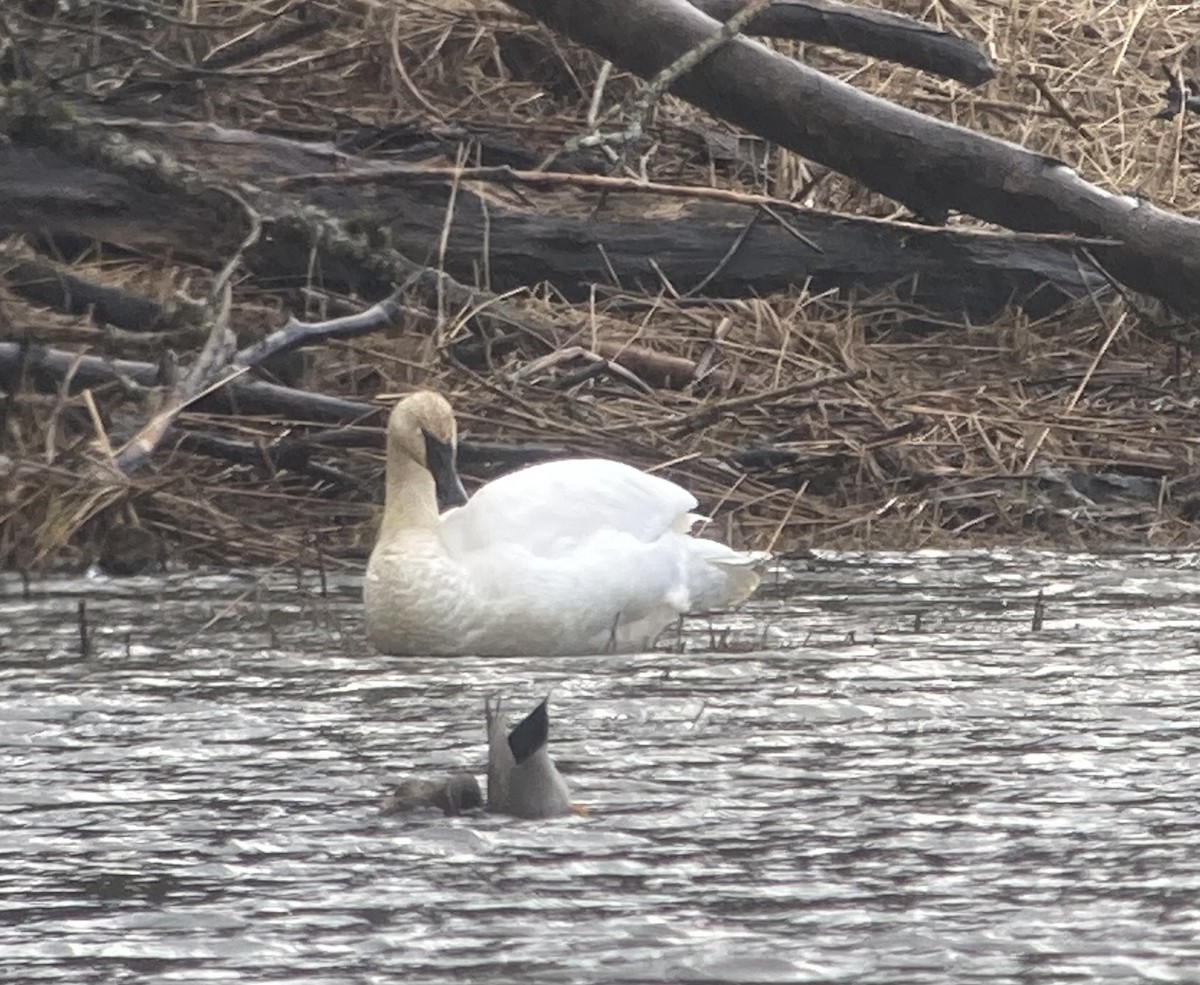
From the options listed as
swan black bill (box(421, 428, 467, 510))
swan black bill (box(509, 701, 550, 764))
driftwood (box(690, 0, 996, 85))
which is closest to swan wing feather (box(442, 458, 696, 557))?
swan black bill (box(421, 428, 467, 510))

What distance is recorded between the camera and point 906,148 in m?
8.05

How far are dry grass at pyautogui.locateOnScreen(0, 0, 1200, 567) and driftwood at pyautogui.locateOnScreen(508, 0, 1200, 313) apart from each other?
0.54 metres

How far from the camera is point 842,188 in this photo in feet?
32.0

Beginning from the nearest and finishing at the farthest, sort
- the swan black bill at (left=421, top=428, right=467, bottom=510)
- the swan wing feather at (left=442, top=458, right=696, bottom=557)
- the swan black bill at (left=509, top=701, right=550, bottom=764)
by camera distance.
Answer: the swan black bill at (left=509, top=701, right=550, bottom=764), the swan wing feather at (left=442, top=458, right=696, bottom=557), the swan black bill at (left=421, top=428, right=467, bottom=510)

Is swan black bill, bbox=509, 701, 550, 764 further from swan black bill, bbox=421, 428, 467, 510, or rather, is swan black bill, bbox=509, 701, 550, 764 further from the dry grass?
the dry grass

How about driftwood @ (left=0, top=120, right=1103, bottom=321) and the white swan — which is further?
driftwood @ (left=0, top=120, right=1103, bottom=321)

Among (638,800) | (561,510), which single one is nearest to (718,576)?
(561,510)

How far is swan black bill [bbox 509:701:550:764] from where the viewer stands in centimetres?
410

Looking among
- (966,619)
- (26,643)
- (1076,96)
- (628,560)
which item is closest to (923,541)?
(966,619)

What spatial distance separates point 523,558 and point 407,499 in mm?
362

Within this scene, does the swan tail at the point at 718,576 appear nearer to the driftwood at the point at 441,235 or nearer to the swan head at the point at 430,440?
the swan head at the point at 430,440

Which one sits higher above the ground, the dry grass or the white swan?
the dry grass

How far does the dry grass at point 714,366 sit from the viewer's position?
7.26 meters

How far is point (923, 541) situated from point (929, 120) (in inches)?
52.7
